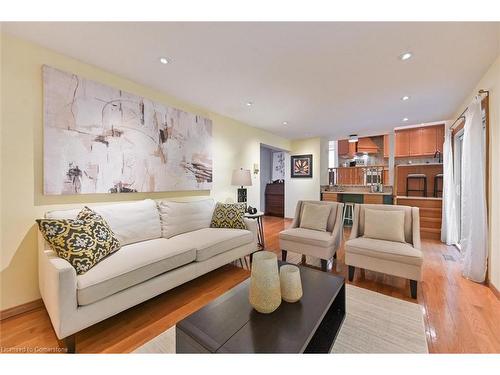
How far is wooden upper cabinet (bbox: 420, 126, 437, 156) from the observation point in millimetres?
4844

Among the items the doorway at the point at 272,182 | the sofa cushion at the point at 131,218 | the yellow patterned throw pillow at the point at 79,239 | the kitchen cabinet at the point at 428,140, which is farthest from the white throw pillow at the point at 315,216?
the kitchen cabinet at the point at 428,140

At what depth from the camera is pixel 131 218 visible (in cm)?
227

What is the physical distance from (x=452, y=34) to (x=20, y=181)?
3.80 m

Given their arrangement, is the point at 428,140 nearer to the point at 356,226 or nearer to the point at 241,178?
the point at 356,226

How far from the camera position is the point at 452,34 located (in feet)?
5.69

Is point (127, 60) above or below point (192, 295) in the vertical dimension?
above

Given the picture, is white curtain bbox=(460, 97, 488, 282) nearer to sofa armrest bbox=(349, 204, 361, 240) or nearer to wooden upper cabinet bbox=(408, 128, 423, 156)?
sofa armrest bbox=(349, 204, 361, 240)

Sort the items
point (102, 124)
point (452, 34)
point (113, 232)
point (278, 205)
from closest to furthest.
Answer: point (452, 34)
point (113, 232)
point (102, 124)
point (278, 205)

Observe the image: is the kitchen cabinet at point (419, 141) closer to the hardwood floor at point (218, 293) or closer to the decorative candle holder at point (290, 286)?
the hardwood floor at point (218, 293)

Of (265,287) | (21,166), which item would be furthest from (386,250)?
(21,166)

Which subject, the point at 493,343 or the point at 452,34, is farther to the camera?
the point at 452,34

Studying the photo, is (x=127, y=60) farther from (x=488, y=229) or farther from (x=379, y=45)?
(x=488, y=229)

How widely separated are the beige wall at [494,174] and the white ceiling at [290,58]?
0.18 meters

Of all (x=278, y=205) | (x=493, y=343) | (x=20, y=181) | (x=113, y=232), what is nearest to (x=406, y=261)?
(x=493, y=343)
